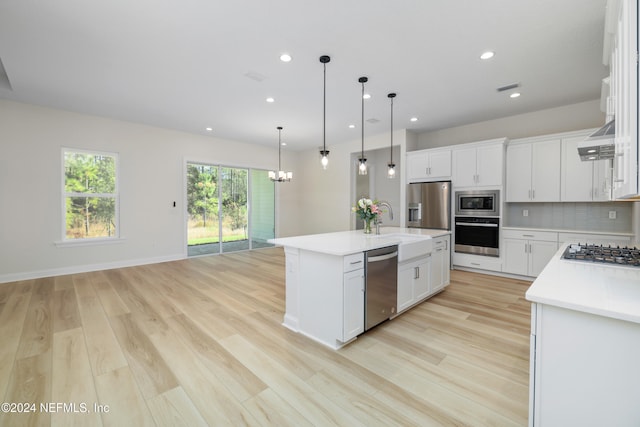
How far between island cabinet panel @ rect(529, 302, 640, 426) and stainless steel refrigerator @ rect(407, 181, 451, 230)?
4138mm

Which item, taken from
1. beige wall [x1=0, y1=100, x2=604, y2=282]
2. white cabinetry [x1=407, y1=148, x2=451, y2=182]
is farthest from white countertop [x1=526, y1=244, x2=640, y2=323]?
beige wall [x1=0, y1=100, x2=604, y2=282]

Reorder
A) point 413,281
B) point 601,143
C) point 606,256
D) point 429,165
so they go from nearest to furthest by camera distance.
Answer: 1. point 601,143
2. point 606,256
3. point 413,281
4. point 429,165

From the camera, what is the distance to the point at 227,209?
6.87 metres

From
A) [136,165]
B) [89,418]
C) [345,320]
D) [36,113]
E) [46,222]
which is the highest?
[36,113]

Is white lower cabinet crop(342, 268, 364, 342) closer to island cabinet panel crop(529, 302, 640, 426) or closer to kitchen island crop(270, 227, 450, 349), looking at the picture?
kitchen island crop(270, 227, 450, 349)

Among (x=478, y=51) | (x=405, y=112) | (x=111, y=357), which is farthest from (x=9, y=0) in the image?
(x=405, y=112)

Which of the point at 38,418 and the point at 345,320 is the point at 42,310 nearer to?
the point at 38,418

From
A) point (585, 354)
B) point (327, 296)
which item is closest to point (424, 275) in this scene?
point (327, 296)

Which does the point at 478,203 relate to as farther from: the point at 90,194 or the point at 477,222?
the point at 90,194

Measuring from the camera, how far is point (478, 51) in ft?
9.36

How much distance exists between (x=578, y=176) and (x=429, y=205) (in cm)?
218

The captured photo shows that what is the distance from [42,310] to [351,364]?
362cm

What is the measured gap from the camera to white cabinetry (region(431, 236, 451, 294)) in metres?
3.54

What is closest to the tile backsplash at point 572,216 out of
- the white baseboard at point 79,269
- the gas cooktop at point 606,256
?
the gas cooktop at point 606,256
